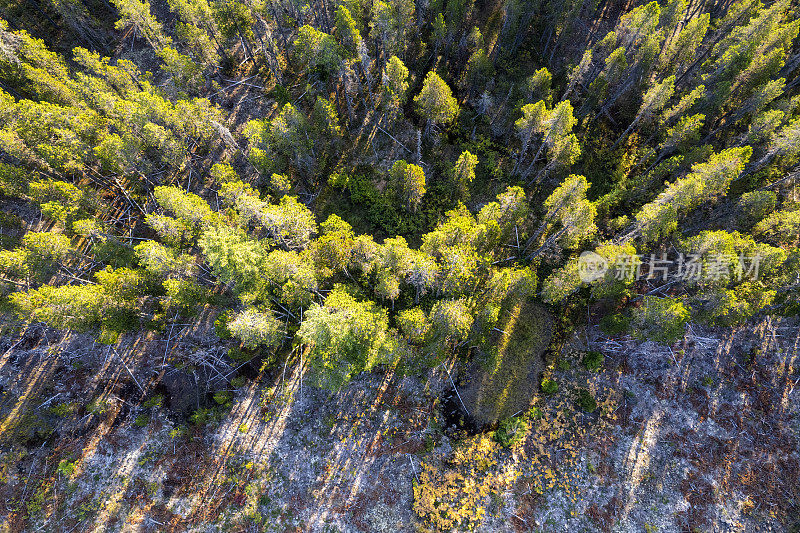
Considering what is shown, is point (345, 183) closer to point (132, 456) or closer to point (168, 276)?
point (168, 276)

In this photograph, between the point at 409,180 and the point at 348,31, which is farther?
the point at 348,31

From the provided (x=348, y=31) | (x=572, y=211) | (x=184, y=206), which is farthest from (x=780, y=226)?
(x=184, y=206)

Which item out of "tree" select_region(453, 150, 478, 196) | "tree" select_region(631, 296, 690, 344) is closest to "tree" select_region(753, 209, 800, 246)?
"tree" select_region(631, 296, 690, 344)

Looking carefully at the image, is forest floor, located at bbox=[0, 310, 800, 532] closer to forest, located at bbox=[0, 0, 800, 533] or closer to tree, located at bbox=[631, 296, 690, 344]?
forest, located at bbox=[0, 0, 800, 533]

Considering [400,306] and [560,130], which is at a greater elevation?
[560,130]

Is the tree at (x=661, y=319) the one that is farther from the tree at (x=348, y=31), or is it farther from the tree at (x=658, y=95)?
the tree at (x=348, y=31)

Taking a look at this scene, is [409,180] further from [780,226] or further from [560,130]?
[780,226]

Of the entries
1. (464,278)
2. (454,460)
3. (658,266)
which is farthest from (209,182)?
(658,266)
